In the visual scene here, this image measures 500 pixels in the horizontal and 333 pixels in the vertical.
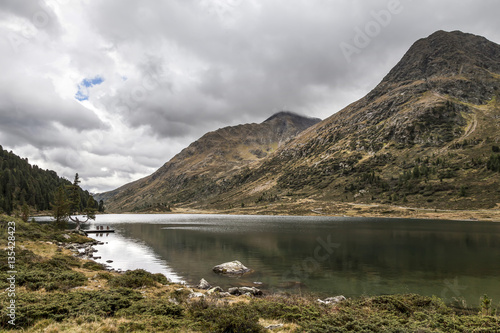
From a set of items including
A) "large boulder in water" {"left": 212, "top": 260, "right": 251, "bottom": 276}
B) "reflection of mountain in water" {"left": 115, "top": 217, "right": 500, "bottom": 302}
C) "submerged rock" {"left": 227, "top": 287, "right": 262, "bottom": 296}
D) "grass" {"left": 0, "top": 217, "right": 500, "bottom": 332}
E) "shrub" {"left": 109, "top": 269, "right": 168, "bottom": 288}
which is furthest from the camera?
"large boulder in water" {"left": 212, "top": 260, "right": 251, "bottom": 276}

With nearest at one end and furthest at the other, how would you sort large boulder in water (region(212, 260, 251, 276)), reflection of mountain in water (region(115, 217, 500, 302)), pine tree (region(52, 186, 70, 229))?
reflection of mountain in water (region(115, 217, 500, 302))
large boulder in water (region(212, 260, 251, 276))
pine tree (region(52, 186, 70, 229))

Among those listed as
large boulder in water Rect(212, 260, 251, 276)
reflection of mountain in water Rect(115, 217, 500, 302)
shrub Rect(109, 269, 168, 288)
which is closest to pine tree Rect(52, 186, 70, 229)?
reflection of mountain in water Rect(115, 217, 500, 302)

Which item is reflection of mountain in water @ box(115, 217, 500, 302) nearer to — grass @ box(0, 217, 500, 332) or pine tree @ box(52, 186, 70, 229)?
grass @ box(0, 217, 500, 332)

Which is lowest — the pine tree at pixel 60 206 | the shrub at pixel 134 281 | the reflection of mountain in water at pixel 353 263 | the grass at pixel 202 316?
the reflection of mountain in water at pixel 353 263

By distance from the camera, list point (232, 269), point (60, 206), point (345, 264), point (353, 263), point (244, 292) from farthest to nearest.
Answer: point (60, 206), point (353, 263), point (345, 264), point (232, 269), point (244, 292)

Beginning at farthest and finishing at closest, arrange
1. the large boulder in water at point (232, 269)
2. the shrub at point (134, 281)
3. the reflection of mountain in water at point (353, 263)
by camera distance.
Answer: the large boulder in water at point (232, 269), the reflection of mountain in water at point (353, 263), the shrub at point (134, 281)

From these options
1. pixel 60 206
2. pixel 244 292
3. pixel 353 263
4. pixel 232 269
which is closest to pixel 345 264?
pixel 353 263

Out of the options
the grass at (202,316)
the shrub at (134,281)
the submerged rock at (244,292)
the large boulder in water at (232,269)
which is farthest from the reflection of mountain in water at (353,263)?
the grass at (202,316)

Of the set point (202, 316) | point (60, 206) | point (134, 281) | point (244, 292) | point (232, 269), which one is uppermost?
point (60, 206)

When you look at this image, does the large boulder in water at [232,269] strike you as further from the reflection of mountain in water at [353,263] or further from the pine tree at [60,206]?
the pine tree at [60,206]

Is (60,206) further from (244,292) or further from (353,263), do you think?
(353,263)

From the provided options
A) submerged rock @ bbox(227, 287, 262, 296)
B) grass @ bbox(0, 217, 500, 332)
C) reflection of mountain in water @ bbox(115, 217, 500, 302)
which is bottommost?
reflection of mountain in water @ bbox(115, 217, 500, 302)

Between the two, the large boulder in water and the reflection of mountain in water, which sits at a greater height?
the large boulder in water

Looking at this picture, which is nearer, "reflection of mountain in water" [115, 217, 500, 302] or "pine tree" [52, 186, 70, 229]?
"reflection of mountain in water" [115, 217, 500, 302]
